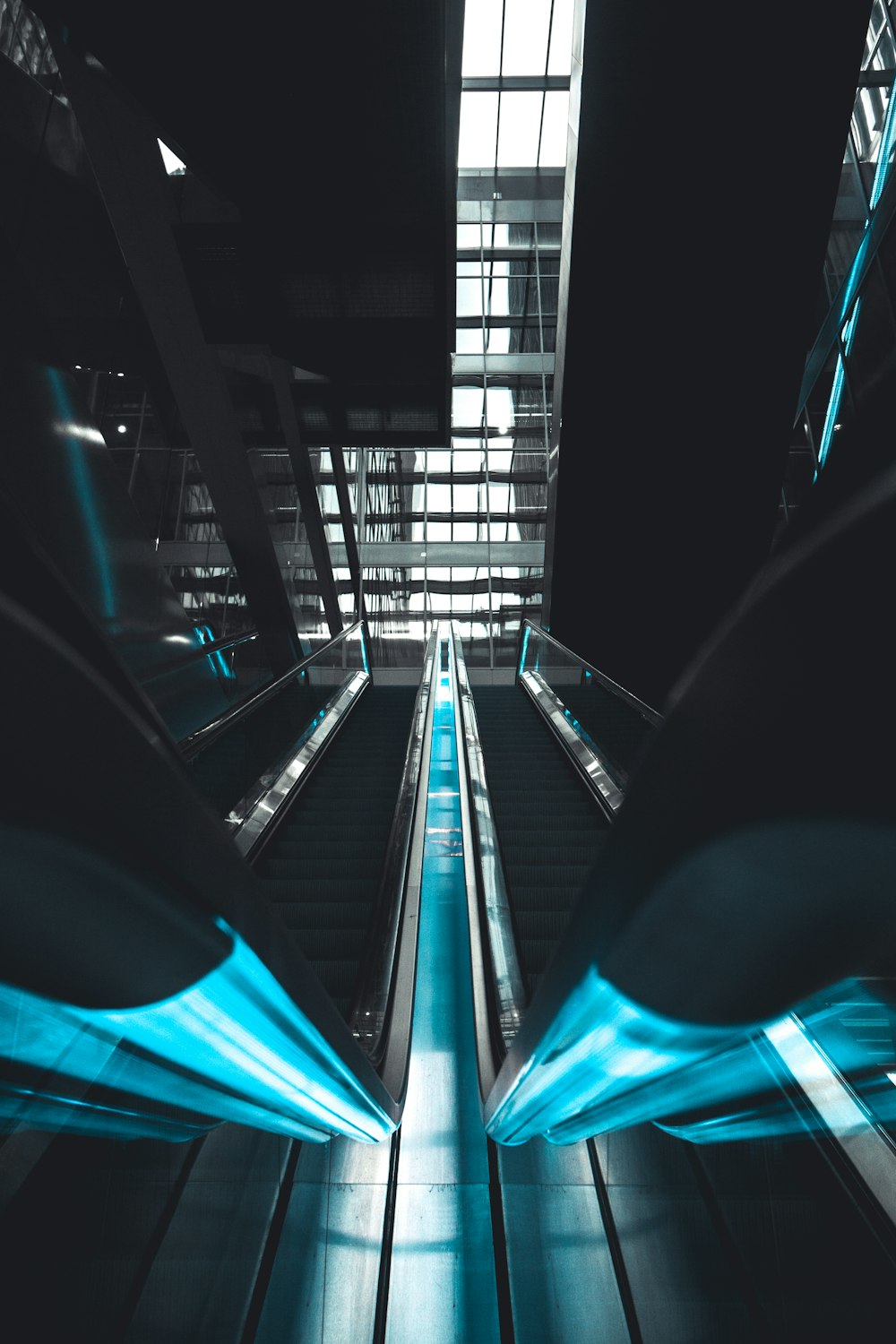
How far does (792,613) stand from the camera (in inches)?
35.2

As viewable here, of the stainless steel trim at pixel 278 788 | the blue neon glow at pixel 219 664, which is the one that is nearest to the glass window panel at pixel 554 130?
the blue neon glow at pixel 219 664

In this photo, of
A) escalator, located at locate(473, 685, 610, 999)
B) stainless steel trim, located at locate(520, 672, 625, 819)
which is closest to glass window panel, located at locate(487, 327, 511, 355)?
stainless steel trim, located at locate(520, 672, 625, 819)

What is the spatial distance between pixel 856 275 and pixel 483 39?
580 inches

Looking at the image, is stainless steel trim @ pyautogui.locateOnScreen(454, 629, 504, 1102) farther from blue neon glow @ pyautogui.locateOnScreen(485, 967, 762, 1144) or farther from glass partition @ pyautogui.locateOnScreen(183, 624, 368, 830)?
glass partition @ pyautogui.locateOnScreen(183, 624, 368, 830)

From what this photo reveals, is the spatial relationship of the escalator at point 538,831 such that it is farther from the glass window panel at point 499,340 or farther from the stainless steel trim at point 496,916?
the glass window panel at point 499,340

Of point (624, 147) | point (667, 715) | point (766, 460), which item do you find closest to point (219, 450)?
point (624, 147)

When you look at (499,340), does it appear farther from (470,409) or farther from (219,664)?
(219,664)

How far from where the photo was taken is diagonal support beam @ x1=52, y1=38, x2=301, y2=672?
5.79 meters

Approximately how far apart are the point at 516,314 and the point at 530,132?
3815 mm

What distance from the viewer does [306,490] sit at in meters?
10.3

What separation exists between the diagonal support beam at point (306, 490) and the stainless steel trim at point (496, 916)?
18.2 feet

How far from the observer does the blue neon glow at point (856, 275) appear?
4923 mm

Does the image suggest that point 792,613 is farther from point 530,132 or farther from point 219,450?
point 530,132

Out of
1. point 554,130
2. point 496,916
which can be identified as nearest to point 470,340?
point 554,130
